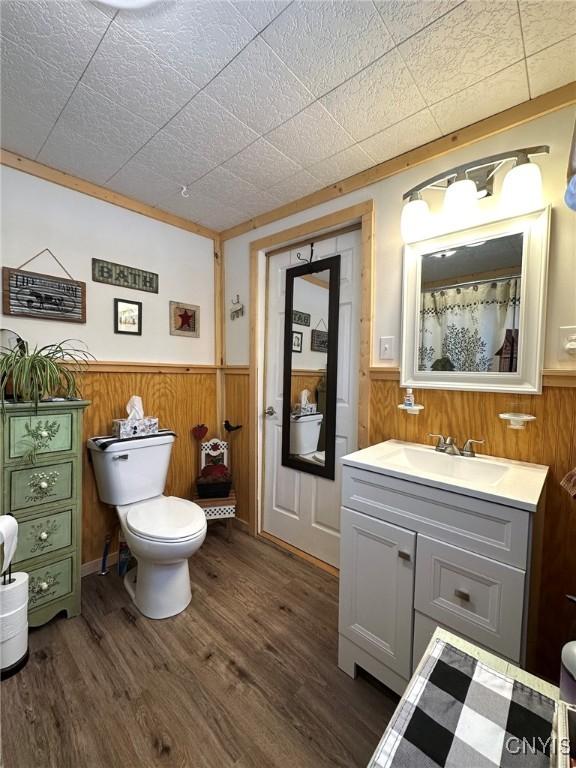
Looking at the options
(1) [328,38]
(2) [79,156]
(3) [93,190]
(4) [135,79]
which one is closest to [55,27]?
(4) [135,79]

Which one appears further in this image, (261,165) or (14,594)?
(261,165)

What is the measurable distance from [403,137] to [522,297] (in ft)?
3.04

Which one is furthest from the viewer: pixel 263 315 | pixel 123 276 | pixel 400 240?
pixel 263 315

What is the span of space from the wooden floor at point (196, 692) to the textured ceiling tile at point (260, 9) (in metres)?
2.34

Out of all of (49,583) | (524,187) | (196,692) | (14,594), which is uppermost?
(524,187)

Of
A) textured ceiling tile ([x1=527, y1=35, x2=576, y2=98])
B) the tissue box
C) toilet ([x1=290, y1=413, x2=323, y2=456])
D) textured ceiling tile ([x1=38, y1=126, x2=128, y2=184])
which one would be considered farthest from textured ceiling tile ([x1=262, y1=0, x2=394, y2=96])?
the tissue box

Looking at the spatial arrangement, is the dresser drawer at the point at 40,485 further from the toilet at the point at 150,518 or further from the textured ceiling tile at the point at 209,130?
the textured ceiling tile at the point at 209,130

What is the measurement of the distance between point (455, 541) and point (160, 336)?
2087mm

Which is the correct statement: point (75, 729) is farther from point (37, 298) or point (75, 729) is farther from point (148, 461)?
point (37, 298)

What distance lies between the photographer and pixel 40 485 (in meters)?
1.48

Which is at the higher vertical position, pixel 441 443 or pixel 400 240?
pixel 400 240

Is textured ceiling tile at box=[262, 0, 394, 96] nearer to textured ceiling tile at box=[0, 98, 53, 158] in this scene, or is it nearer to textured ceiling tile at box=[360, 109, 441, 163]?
textured ceiling tile at box=[360, 109, 441, 163]

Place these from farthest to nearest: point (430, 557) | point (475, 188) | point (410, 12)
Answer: point (475, 188)
point (430, 557)
point (410, 12)

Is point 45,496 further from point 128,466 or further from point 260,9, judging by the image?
point 260,9
